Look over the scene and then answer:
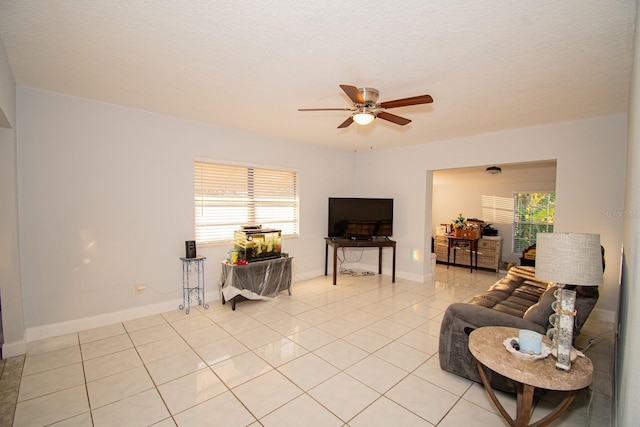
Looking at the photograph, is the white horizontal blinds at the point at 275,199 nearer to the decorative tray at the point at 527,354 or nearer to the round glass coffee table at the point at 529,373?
the round glass coffee table at the point at 529,373

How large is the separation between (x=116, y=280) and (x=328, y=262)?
3472 mm

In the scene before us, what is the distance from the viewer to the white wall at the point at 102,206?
2.88 meters

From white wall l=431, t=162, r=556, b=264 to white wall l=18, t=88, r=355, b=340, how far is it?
17.5 feet

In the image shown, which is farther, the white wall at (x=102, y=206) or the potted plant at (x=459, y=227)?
the potted plant at (x=459, y=227)

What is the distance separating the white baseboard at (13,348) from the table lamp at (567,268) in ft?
13.8

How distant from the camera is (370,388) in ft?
7.31

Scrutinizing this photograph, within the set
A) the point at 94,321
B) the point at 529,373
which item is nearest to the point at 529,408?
the point at 529,373

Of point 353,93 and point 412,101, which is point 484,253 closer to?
point 412,101

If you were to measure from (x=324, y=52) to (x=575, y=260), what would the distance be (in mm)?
2006

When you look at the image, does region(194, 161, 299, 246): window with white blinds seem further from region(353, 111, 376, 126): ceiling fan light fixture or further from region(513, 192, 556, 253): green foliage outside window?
region(513, 192, 556, 253): green foliage outside window

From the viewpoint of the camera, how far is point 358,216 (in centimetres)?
534

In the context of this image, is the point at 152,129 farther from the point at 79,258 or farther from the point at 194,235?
the point at 79,258

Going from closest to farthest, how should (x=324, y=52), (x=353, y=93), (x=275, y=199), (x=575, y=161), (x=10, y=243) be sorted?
(x=324, y=52)
(x=353, y=93)
(x=10, y=243)
(x=575, y=161)
(x=275, y=199)

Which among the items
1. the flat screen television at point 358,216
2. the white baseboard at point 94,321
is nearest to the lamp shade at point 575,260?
the flat screen television at point 358,216
